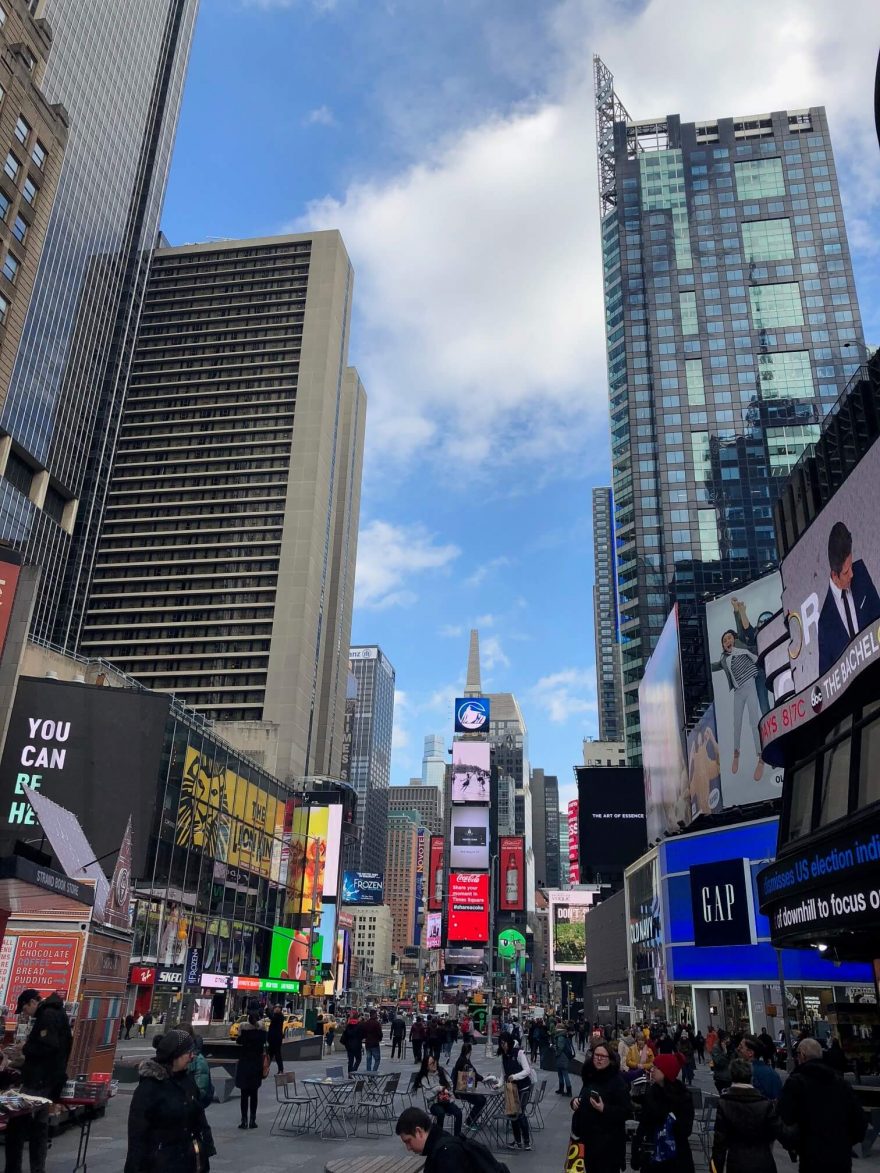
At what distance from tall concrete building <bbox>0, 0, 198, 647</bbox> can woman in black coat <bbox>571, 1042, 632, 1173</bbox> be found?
253 feet

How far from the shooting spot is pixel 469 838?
341 feet

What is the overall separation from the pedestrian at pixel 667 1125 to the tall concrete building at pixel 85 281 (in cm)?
7747

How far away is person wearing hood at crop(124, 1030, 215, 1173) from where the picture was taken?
6.17m

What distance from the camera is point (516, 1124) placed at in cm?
1377

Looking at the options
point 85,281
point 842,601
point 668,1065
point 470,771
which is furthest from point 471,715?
point 668,1065

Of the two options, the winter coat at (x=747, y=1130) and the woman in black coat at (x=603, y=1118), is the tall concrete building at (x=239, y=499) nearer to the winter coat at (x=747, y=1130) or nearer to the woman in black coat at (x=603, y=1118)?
the woman in black coat at (x=603, y=1118)

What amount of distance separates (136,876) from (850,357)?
108 m

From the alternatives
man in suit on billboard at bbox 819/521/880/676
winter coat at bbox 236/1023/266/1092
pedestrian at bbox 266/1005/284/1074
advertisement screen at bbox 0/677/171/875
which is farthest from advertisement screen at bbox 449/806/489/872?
man in suit on billboard at bbox 819/521/880/676

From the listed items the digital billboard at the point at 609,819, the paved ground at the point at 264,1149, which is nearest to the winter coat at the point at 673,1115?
the paved ground at the point at 264,1149

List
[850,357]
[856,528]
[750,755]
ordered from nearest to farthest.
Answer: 1. [856,528]
2. [750,755]
3. [850,357]

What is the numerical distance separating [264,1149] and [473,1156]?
9.59 meters

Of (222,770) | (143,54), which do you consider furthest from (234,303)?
(222,770)

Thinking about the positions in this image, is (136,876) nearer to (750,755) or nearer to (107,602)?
(750,755)

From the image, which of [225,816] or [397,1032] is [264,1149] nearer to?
[397,1032]
